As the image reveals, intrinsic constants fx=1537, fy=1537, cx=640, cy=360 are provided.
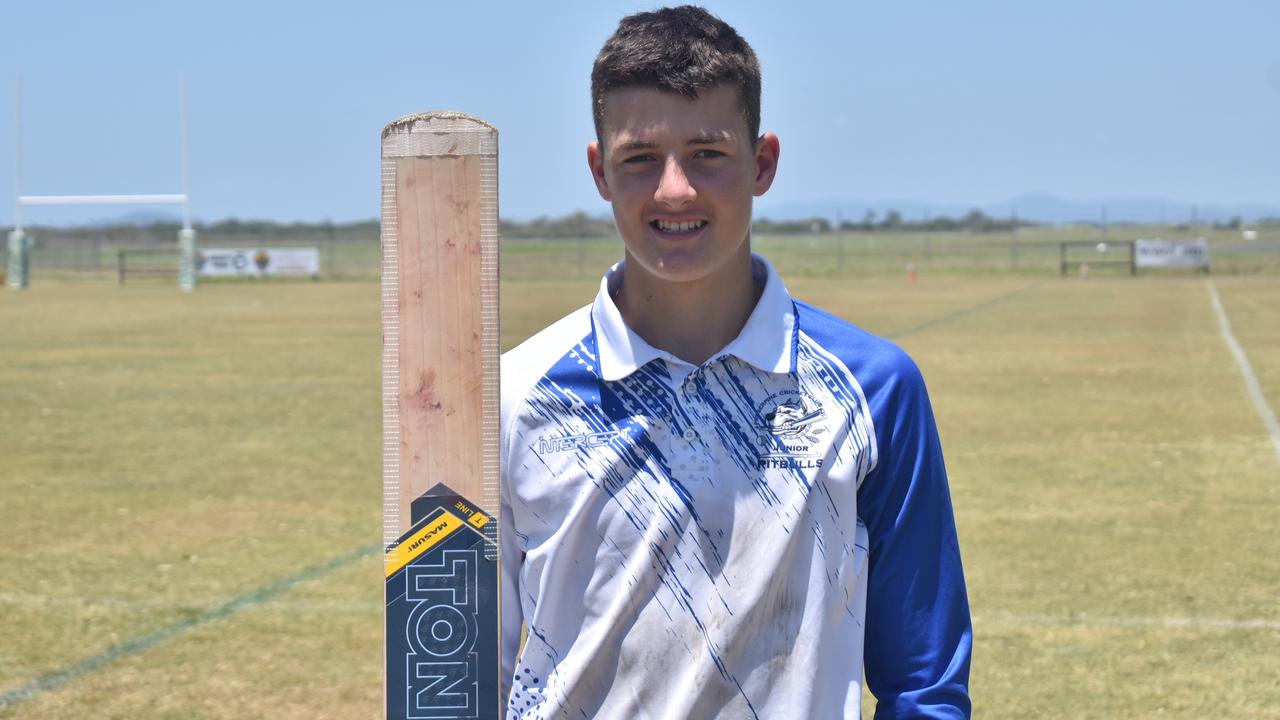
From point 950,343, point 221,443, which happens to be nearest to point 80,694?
point 221,443

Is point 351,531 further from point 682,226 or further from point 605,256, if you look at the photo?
point 605,256

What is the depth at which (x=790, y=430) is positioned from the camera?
2127mm

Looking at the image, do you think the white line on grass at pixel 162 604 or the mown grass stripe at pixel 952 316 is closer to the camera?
the white line on grass at pixel 162 604

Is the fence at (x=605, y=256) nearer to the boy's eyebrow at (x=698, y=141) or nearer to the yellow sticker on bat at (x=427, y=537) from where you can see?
the boy's eyebrow at (x=698, y=141)

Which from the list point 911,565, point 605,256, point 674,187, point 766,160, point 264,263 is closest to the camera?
point 674,187

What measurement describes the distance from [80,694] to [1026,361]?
13510mm

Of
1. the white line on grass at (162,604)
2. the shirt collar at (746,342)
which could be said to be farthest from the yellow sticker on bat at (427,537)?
the white line on grass at (162,604)

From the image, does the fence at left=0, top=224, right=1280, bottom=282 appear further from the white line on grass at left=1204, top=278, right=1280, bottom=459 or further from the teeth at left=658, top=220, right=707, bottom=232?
the teeth at left=658, top=220, right=707, bottom=232

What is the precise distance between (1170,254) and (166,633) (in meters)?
44.7

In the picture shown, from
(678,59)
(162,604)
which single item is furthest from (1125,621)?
(678,59)

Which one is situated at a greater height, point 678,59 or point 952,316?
point 678,59

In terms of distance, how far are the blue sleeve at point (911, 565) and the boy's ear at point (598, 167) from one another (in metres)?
0.48

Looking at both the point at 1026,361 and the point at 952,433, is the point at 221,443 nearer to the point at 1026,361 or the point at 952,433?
the point at 952,433

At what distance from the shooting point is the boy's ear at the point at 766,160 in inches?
88.1
